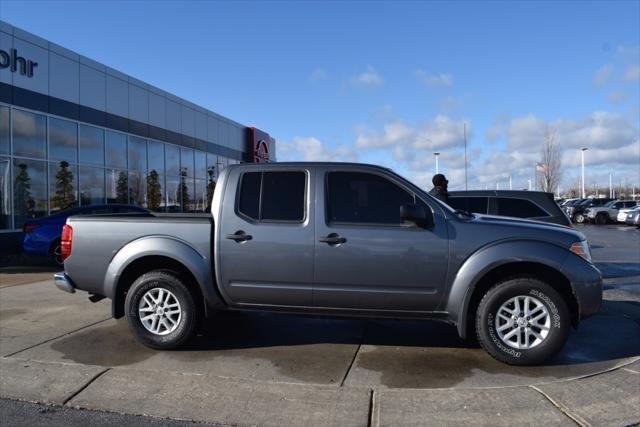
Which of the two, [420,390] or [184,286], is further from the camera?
[184,286]

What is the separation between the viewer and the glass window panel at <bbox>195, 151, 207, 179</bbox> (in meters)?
27.4

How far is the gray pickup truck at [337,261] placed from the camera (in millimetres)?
4934

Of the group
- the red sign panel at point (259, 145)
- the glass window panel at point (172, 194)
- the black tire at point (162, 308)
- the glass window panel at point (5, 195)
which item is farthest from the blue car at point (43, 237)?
the red sign panel at point (259, 145)

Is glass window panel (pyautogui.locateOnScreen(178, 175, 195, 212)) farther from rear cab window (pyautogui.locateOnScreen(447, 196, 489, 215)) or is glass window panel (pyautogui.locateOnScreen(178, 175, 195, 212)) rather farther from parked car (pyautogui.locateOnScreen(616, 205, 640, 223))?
parked car (pyautogui.locateOnScreen(616, 205, 640, 223))

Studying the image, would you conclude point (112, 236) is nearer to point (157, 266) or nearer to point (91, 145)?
point (157, 266)

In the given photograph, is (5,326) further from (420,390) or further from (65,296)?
(420,390)

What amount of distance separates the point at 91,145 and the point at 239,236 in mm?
15439

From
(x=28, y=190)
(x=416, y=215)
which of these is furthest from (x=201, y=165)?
(x=416, y=215)

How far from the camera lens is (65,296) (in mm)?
8539

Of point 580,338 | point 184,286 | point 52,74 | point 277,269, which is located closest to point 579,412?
point 580,338

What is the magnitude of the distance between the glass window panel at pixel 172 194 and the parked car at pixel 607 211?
86.1 ft

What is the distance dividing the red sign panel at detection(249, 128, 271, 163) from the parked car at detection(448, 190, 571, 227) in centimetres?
2622

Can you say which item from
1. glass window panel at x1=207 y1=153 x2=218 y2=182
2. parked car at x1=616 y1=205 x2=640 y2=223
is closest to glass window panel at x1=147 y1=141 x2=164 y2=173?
glass window panel at x1=207 y1=153 x2=218 y2=182

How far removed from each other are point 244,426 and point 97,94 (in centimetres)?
1788
